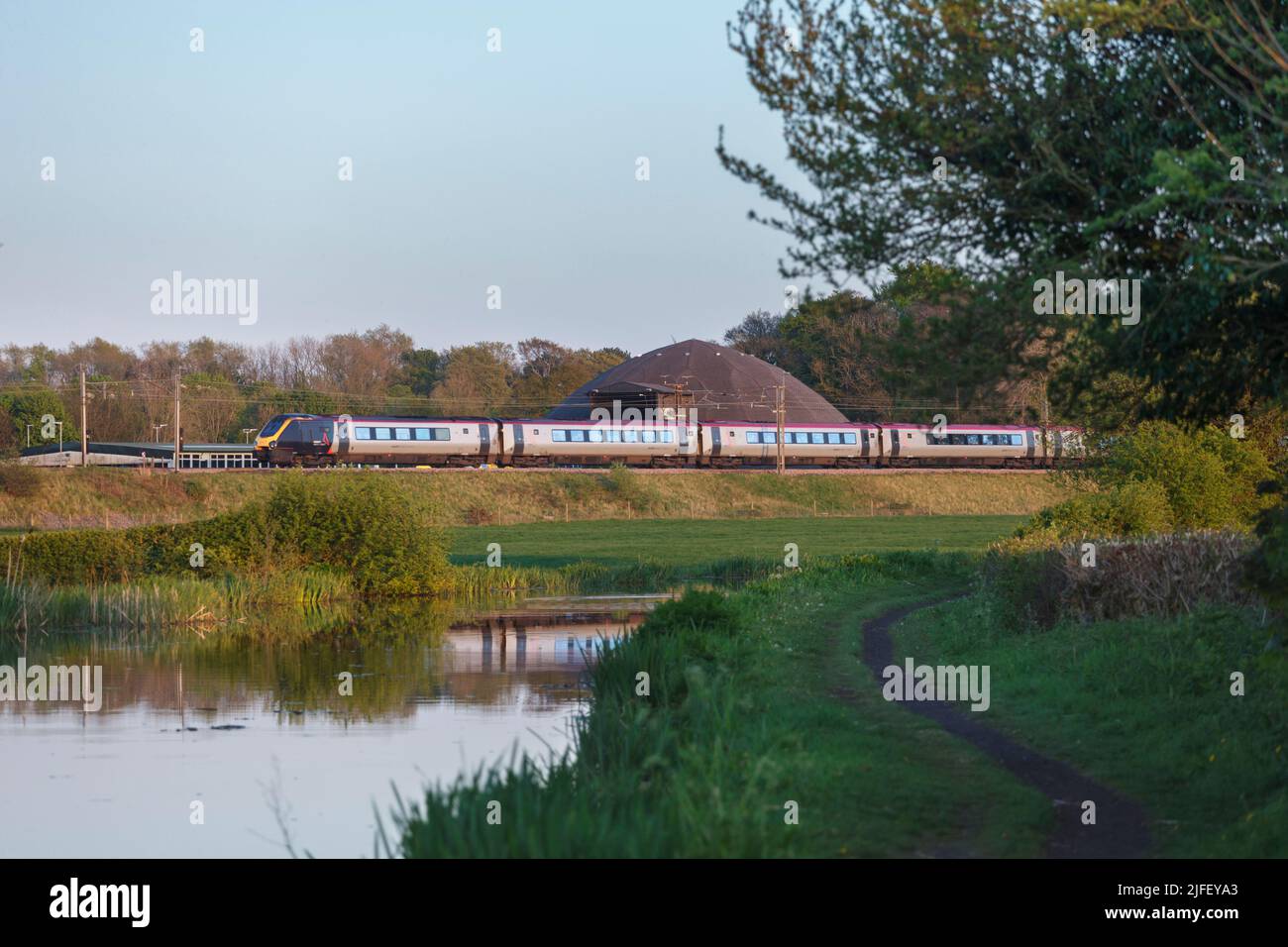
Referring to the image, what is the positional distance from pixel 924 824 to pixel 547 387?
104995 mm

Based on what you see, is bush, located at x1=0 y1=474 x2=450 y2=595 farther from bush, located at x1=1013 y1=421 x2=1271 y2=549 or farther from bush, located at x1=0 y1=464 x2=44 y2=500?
bush, located at x1=0 y1=464 x2=44 y2=500

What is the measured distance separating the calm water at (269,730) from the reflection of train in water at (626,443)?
35846 millimetres

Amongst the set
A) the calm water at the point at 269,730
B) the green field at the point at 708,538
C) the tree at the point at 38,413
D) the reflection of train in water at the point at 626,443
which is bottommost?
the calm water at the point at 269,730

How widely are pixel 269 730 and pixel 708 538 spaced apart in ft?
117

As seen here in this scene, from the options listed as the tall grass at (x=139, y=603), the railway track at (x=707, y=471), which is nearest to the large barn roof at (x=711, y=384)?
the railway track at (x=707, y=471)

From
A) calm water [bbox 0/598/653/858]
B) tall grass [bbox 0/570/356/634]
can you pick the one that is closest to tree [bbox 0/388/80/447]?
tall grass [bbox 0/570/356/634]

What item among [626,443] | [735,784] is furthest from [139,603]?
[626,443]

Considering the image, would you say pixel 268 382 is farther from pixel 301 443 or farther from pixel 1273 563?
pixel 1273 563

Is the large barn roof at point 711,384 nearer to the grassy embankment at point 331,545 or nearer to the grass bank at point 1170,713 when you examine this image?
the grassy embankment at point 331,545

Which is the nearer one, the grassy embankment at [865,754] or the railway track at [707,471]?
the grassy embankment at [865,754]

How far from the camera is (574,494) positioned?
6781 cm

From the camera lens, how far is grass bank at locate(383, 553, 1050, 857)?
8.47 m

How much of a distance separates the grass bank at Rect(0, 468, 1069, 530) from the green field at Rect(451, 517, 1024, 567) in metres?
3.57

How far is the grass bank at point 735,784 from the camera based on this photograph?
847 cm
